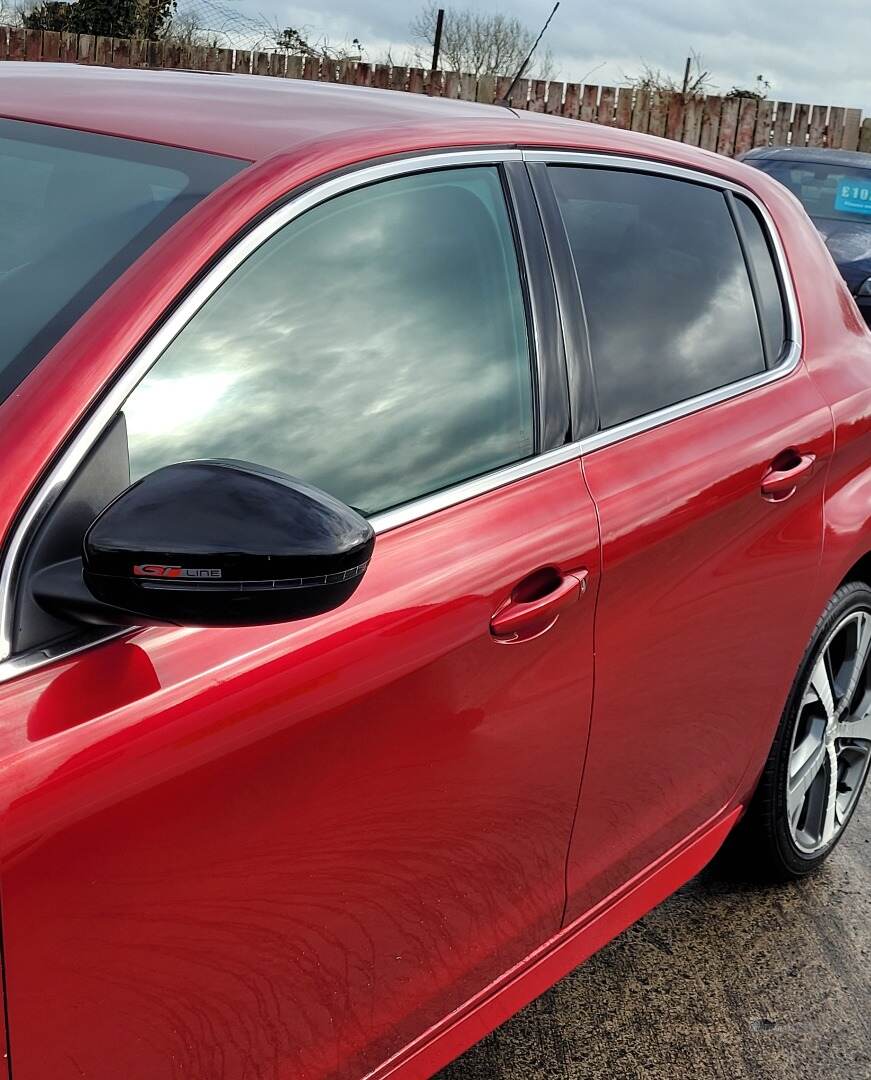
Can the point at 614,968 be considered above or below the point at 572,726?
below

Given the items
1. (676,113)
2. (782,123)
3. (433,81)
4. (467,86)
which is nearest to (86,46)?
(433,81)

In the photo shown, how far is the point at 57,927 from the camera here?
4.52ft

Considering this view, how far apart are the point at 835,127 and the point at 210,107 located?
18.3m

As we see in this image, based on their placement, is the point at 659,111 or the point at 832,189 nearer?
the point at 832,189

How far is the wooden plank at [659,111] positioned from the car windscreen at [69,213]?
1706 centimetres

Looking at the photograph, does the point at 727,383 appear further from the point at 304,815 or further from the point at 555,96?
the point at 555,96

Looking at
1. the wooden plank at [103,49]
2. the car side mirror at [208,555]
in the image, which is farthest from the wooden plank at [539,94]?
the car side mirror at [208,555]

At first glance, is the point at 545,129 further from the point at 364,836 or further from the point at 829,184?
the point at 829,184

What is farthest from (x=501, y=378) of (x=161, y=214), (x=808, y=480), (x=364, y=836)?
(x=808, y=480)

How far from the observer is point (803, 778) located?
324 cm

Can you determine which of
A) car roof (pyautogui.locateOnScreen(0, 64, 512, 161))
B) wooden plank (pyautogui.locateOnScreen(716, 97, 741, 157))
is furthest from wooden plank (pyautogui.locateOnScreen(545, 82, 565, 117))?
car roof (pyautogui.locateOnScreen(0, 64, 512, 161))

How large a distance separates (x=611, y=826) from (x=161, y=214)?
50.6 inches

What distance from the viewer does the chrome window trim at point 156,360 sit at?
1418mm

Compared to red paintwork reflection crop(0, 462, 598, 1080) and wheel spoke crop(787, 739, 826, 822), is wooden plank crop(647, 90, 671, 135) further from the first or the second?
red paintwork reflection crop(0, 462, 598, 1080)
